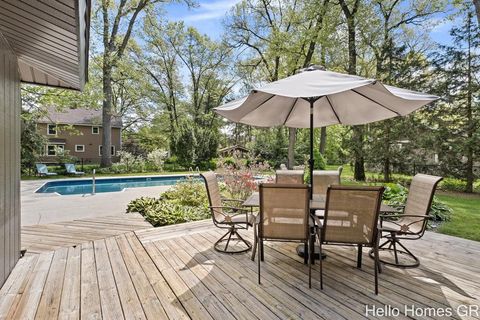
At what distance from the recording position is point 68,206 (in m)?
7.35

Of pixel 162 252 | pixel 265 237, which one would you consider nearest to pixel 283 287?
pixel 265 237

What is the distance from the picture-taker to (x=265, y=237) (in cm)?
289

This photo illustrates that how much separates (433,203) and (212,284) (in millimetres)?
5442

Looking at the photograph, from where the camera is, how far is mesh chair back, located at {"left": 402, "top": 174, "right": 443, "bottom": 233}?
3.05m

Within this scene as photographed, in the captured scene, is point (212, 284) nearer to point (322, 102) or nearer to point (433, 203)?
point (322, 102)

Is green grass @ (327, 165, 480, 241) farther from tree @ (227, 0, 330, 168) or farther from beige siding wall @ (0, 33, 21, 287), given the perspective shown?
tree @ (227, 0, 330, 168)

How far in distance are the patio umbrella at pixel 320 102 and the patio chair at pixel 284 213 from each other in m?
0.95

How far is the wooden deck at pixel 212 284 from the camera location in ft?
7.52

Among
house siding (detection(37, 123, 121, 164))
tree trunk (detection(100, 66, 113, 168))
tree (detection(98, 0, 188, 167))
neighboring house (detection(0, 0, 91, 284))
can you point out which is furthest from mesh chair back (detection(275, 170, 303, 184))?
house siding (detection(37, 123, 121, 164))

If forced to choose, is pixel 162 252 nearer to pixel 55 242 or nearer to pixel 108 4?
pixel 55 242

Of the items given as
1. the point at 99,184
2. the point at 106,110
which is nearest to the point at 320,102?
the point at 99,184

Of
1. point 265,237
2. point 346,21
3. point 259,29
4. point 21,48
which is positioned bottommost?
point 265,237

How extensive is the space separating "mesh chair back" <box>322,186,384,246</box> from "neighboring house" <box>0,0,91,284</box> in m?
2.60

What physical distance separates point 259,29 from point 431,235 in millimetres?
17063
